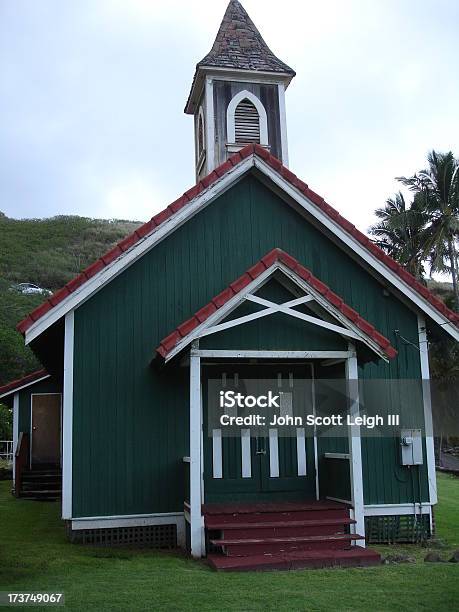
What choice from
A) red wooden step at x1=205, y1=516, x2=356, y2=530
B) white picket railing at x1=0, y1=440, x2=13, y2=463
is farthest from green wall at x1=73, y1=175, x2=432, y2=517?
white picket railing at x1=0, y1=440, x2=13, y2=463

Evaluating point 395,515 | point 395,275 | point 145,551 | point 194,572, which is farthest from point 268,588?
point 395,275

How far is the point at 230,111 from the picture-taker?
1496cm

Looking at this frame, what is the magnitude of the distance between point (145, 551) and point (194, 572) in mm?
2029

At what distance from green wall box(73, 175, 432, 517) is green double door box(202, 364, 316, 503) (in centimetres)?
51

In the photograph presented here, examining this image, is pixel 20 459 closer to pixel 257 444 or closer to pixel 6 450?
pixel 257 444

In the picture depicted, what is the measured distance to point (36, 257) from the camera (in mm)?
90125

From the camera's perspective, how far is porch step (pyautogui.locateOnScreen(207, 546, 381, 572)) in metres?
8.77

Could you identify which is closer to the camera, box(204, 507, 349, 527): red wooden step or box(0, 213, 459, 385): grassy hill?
box(204, 507, 349, 527): red wooden step

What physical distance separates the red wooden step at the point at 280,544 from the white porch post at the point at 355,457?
17.2 inches

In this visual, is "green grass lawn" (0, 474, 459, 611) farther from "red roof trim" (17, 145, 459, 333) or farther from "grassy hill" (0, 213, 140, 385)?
"grassy hill" (0, 213, 140, 385)

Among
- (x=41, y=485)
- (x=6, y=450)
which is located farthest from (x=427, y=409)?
(x=6, y=450)

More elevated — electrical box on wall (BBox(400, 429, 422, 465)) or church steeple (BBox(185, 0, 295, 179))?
church steeple (BBox(185, 0, 295, 179))

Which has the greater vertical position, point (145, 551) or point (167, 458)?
point (167, 458)

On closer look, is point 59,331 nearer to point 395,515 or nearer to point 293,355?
point 293,355
